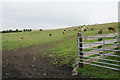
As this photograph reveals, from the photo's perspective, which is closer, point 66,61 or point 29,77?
point 29,77

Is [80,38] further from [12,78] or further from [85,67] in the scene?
[12,78]

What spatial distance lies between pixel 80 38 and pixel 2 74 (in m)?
5.52

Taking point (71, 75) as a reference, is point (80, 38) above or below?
above

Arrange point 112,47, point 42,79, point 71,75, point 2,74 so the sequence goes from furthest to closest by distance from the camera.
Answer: point 112,47 < point 2,74 < point 71,75 < point 42,79

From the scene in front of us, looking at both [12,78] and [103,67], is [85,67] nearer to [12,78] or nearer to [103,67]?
[103,67]

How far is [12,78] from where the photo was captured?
8070 millimetres

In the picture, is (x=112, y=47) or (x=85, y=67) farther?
(x=112, y=47)

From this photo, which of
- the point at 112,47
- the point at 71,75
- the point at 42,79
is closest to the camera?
the point at 42,79

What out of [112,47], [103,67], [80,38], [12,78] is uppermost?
[80,38]

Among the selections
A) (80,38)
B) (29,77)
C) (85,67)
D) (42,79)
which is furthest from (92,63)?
(29,77)

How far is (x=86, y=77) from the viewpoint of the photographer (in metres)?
7.70

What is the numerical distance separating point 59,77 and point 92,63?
2501mm

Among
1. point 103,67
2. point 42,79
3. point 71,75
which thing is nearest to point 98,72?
point 103,67

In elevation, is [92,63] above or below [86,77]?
above
